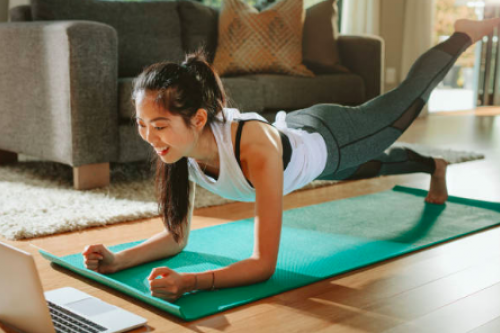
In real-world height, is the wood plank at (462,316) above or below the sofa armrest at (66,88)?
below

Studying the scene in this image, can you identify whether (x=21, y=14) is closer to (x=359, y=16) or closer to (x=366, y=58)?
(x=366, y=58)

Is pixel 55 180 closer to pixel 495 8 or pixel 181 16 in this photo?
pixel 181 16

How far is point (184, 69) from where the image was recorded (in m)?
1.29

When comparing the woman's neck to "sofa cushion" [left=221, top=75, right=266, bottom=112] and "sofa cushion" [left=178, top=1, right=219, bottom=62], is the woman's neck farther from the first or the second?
"sofa cushion" [left=178, top=1, right=219, bottom=62]

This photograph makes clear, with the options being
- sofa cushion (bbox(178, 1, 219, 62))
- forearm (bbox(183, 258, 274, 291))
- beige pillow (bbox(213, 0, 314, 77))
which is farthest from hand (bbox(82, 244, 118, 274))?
sofa cushion (bbox(178, 1, 219, 62))

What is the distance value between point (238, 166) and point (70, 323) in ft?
1.67

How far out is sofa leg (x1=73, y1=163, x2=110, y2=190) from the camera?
2.28 m

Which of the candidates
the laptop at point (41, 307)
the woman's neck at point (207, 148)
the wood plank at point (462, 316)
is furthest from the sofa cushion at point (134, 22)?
the wood plank at point (462, 316)

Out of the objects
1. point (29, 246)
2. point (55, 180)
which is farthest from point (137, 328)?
point (55, 180)

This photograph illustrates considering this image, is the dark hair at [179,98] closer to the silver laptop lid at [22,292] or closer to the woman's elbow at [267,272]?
the woman's elbow at [267,272]

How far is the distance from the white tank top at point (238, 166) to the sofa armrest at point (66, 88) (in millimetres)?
858

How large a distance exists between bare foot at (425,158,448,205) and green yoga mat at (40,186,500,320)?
0.11 ft

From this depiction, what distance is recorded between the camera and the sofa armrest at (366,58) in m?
3.52

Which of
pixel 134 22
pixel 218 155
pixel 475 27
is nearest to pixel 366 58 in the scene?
pixel 134 22
